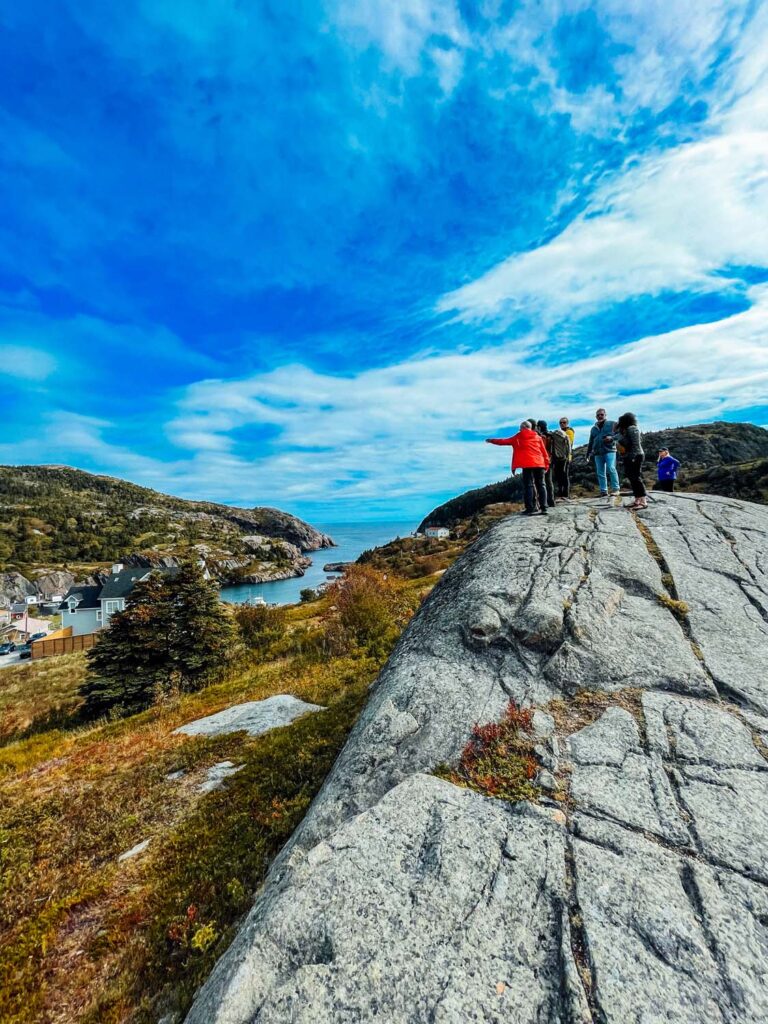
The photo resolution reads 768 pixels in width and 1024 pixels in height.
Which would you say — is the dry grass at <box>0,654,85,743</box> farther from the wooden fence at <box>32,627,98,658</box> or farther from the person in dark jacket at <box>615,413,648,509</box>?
the person in dark jacket at <box>615,413,648,509</box>

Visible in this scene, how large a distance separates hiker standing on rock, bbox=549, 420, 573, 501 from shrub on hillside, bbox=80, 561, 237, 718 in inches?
817

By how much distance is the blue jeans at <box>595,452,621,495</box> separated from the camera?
14438 millimetres

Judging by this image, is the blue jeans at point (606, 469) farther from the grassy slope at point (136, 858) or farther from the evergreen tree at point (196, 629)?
the evergreen tree at point (196, 629)

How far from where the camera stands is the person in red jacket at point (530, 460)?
1296cm

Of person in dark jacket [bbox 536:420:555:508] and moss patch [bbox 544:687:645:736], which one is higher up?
person in dark jacket [bbox 536:420:555:508]

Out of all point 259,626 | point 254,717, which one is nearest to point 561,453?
point 254,717

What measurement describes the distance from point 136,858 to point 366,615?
52.7ft

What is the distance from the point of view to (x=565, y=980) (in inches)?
135

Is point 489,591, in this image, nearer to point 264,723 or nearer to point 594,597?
point 594,597

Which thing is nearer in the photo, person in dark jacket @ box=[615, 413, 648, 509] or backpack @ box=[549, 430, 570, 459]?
person in dark jacket @ box=[615, 413, 648, 509]

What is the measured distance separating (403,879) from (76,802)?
7.95 metres

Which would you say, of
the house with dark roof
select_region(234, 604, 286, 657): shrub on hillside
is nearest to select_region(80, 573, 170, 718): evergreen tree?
select_region(234, 604, 286, 657): shrub on hillside

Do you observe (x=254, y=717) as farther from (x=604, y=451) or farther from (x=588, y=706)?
(x=604, y=451)

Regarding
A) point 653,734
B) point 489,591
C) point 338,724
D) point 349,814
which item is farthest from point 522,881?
point 338,724
